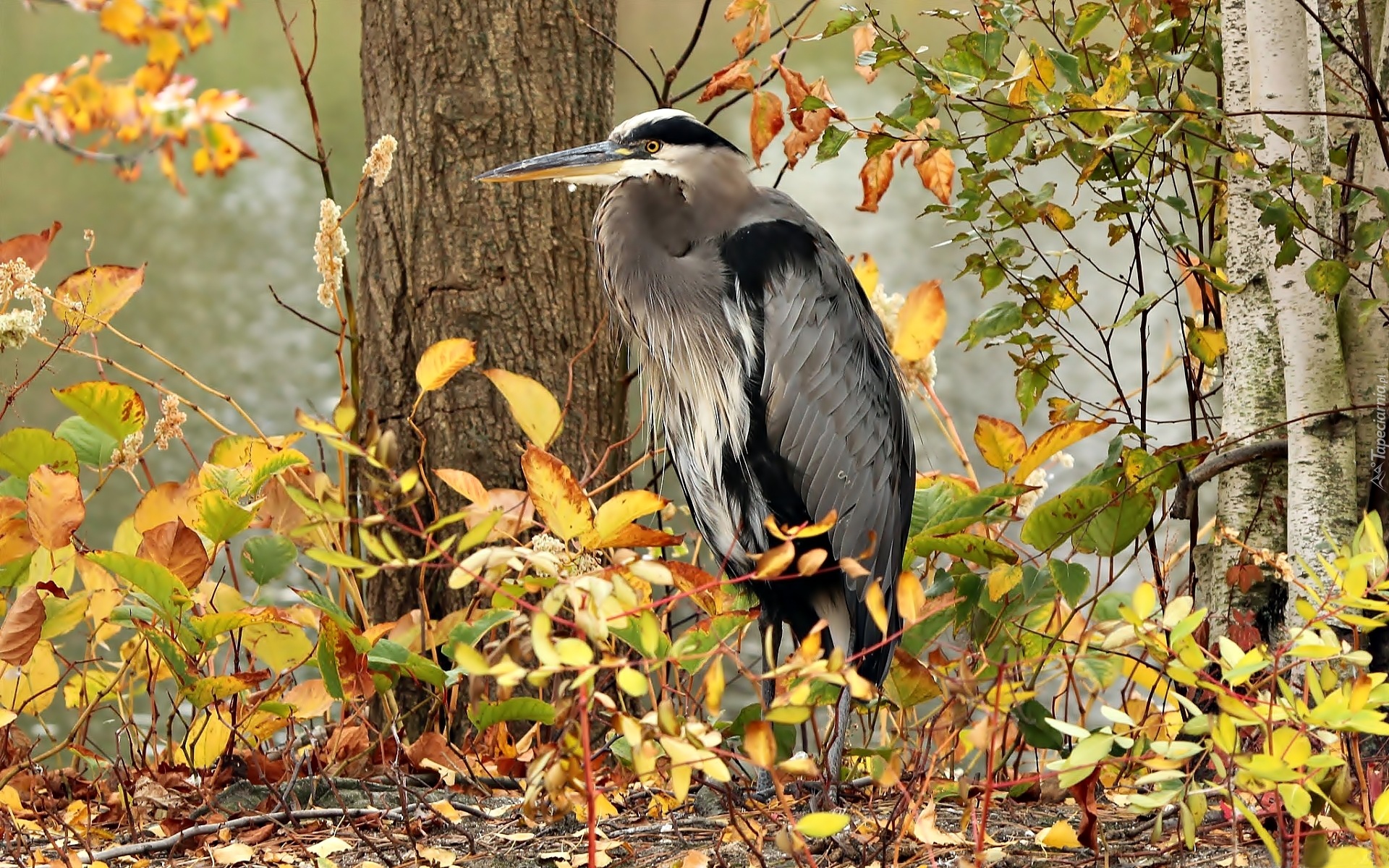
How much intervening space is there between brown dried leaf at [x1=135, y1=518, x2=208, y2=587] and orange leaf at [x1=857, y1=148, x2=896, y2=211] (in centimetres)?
107

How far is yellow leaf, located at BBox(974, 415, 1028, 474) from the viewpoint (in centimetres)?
181

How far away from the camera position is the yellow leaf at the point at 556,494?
1229 mm

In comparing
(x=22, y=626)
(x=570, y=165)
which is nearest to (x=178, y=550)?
(x=22, y=626)

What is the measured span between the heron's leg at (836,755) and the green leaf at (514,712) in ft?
1.19

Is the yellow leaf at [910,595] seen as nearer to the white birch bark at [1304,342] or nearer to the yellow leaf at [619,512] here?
the yellow leaf at [619,512]

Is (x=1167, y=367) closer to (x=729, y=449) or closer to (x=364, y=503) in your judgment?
(x=729, y=449)

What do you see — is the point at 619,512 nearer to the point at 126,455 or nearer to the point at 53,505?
the point at 53,505

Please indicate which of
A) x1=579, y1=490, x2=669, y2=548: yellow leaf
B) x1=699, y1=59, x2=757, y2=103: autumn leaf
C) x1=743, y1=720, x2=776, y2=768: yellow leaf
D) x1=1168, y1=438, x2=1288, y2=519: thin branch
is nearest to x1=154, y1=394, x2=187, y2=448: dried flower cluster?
x1=579, y1=490, x2=669, y2=548: yellow leaf

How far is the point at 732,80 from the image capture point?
183 cm

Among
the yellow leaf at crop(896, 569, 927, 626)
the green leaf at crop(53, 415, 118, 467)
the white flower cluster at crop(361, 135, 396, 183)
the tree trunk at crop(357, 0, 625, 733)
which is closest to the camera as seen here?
the yellow leaf at crop(896, 569, 927, 626)

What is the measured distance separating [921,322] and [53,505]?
1271mm

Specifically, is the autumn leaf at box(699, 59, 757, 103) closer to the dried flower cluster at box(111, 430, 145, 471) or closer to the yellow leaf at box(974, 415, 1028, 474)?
the yellow leaf at box(974, 415, 1028, 474)

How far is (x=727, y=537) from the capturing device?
6.57ft

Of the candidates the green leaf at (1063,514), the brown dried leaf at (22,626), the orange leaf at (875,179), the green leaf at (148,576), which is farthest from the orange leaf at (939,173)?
the brown dried leaf at (22,626)
